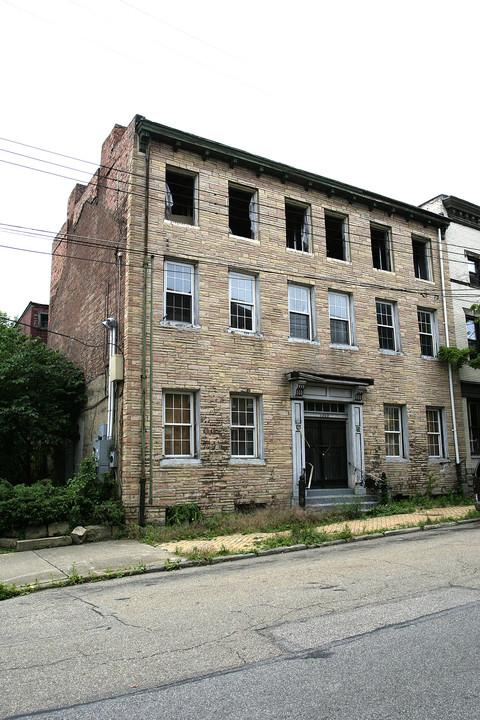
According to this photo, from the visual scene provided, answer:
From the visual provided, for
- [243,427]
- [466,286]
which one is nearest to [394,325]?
[466,286]

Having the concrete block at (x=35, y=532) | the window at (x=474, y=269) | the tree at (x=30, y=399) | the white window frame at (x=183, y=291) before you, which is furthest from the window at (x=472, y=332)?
the concrete block at (x=35, y=532)

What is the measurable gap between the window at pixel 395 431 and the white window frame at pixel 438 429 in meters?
1.32

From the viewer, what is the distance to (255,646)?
200 inches

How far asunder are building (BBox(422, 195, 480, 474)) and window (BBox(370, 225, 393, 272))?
3194 millimetres

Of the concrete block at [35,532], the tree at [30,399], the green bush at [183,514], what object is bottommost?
the concrete block at [35,532]

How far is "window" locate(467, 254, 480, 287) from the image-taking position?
22094 mm

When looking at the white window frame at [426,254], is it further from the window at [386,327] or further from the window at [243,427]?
the window at [243,427]

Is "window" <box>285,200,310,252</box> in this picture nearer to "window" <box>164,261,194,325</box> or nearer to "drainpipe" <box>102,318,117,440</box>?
"window" <box>164,261,194,325</box>

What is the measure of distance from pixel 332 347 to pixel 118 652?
13.0 meters

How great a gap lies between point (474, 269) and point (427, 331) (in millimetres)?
4492

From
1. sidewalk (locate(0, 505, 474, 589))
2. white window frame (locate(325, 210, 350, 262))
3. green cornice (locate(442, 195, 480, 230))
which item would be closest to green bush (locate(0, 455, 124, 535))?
sidewalk (locate(0, 505, 474, 589))

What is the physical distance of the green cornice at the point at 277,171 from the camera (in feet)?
48.7

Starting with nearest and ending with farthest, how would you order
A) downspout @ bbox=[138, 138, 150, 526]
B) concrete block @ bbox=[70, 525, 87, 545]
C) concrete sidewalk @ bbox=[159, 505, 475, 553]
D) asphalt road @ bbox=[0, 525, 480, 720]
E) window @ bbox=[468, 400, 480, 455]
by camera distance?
asphalt road @ bbox=[0, 525, 480, 720] → concrete sidewalk @ bbox=[159, 505, 475, 553] → concrete block @ bbox=[70, 525, 87, 545] → downspout @ bbox=[138, 138, 150, 526] → window @ bbox=[468, 400, 480, 455]

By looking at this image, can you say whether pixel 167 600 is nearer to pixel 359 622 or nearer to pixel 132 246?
pixel 359 622
